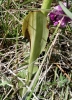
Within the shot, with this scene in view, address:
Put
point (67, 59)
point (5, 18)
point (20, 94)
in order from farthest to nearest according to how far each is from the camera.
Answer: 1. point (5, 18)
2. point (67, 59)
3. point (20, 94)

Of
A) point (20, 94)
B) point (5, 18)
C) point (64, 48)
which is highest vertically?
point (5, 18)

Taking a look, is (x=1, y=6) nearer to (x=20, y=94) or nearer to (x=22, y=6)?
(x=22, y=6)

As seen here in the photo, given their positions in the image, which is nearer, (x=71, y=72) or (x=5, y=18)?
(x=71, y=72)

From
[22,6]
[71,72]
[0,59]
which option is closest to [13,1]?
[22,6]

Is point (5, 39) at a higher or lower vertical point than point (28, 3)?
lower

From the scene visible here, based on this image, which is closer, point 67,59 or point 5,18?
point 67,59

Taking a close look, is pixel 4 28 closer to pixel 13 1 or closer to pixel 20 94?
pixel 13 1

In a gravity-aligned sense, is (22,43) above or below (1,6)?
below

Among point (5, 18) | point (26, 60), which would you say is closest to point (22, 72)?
point (26, 60)

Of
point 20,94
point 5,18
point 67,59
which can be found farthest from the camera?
point 5,18
